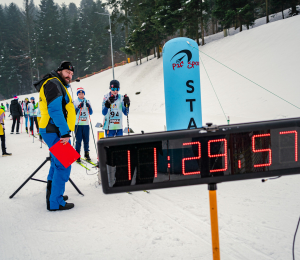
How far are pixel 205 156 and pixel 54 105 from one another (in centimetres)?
262

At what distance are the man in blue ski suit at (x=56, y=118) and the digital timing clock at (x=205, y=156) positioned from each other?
6.88 feet

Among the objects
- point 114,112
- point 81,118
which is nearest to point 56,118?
point 114,112

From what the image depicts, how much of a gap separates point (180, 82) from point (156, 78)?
23.4m

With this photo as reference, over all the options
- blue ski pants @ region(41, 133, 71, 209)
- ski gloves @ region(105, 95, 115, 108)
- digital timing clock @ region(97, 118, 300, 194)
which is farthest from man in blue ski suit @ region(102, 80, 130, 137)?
digital timing clock @ region(97, 118, 300, 194)

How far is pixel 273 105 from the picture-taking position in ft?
44.5

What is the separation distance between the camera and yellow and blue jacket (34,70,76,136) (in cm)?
354

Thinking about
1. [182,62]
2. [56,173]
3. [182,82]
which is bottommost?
[56,173]

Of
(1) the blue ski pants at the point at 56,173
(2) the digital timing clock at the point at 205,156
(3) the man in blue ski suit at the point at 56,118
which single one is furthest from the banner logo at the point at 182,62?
(2) the digital timing clock at the point at 205,156

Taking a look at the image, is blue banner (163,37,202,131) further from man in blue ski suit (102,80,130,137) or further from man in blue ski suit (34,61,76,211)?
man in blue ski suit (34,61,76,211)

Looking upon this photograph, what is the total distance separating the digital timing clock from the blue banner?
3503 mm

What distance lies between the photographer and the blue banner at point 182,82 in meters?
5.31

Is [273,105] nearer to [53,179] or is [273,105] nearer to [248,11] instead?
[53,179]

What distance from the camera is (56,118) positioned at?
3.56 meters

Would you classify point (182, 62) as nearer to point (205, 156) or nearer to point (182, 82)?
point (182, 82)
